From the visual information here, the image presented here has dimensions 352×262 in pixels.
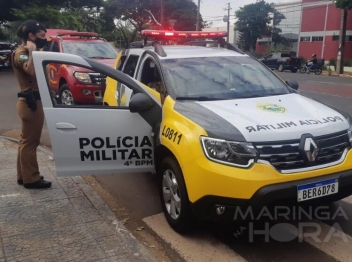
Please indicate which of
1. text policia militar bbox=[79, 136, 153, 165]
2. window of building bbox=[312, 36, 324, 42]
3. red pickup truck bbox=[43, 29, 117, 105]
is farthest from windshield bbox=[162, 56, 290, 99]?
window of building bbox=[312, 36, 324, 42]

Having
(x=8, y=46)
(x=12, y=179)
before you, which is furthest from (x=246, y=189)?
(x=8, y=46)

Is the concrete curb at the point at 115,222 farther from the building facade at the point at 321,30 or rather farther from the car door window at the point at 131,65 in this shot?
the building facade at the point at 321,30

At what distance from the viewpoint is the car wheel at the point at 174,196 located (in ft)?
11.6

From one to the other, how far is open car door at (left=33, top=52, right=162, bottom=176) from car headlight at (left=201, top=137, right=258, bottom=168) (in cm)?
91

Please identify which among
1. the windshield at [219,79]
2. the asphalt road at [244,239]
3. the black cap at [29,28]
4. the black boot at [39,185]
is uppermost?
the black cap at [29,28]

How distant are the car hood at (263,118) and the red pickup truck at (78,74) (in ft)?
15.7

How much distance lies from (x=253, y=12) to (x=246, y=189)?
59251mm

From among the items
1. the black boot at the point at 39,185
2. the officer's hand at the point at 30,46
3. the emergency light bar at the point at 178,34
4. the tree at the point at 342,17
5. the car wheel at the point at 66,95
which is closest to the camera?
the officer's hand at the point at 30,46

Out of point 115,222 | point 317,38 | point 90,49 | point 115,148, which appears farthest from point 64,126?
point 317,38

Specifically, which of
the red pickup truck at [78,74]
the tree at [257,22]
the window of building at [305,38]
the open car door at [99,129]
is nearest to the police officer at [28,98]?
the open car door at [99,129]

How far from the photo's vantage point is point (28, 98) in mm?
4520

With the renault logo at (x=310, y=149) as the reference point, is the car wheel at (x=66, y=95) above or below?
below

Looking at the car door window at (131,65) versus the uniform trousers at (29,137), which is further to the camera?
the car door window at (131,65)

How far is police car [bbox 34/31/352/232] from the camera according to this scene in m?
3.21
